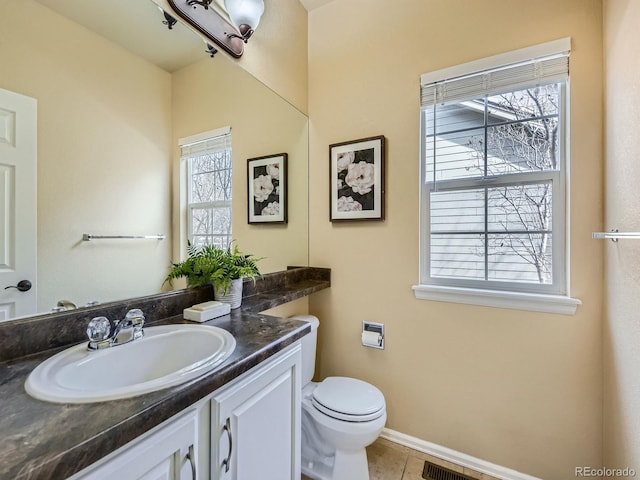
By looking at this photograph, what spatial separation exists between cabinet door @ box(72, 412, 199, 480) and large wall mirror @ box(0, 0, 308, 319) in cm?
58

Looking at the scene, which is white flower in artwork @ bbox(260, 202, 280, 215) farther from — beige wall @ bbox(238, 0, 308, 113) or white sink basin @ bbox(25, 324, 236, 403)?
white sink basin @ bbox(25, 324, 236, 403)

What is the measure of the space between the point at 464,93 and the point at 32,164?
188 centimetres

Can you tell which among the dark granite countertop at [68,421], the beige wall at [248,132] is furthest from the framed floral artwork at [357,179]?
the dark granite countertop at [68,421]

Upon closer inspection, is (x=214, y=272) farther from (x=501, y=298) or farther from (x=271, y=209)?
(x=501, y=298)

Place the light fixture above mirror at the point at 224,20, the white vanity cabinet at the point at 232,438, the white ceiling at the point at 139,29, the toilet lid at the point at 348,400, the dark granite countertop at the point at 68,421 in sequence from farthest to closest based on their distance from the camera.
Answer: the toilet lid at the point at 348,400 < the light fixture above mirror at the point at 224,20 < the white ceiling at the point at 139,29 < the white vanity cabinet at the point at 232,438 < the dark granite countertop at the point at 68,421

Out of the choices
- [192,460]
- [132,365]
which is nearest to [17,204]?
[132,365]

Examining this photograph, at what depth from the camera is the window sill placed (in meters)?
1.35

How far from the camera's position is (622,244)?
111 centimetres

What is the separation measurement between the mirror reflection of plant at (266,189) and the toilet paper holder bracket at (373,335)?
37.3 inches

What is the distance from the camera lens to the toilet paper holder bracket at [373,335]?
1.77 meters

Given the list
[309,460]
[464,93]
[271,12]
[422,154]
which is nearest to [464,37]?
[464,93]

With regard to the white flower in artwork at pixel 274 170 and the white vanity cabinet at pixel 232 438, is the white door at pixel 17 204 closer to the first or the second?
the white vanity cabinet at pixel 232 438

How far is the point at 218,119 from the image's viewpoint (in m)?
1.42

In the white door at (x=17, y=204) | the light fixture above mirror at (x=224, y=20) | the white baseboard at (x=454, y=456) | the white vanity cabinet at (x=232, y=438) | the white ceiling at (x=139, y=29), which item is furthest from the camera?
the white baseboard at (x=454, y=456)
